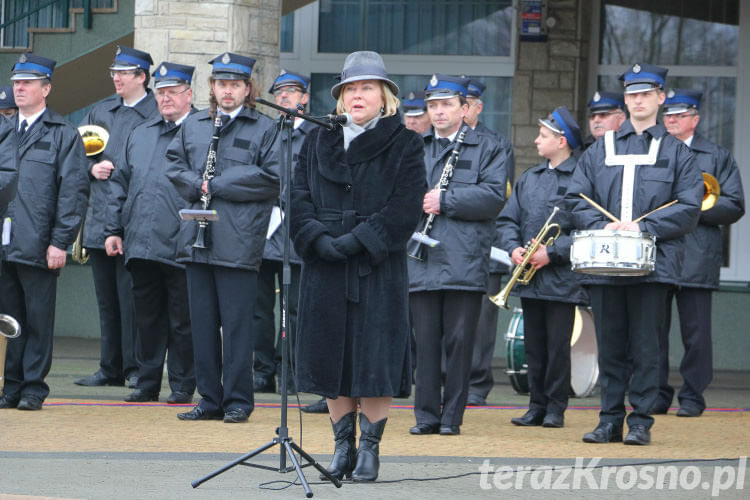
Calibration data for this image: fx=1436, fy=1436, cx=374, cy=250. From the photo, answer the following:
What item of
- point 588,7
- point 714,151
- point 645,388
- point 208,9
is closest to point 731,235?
point 588,7

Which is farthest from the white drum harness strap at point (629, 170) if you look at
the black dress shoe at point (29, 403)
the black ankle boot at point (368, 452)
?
the black dress shoe at point (29, 403)

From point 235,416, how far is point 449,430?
136cm

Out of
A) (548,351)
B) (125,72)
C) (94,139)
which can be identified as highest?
(125,72)

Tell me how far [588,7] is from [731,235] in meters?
2.89

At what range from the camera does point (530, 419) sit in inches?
376

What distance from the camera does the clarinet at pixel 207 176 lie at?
8.98 metres

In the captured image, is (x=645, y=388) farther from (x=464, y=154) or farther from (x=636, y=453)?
(x=464, y=154)

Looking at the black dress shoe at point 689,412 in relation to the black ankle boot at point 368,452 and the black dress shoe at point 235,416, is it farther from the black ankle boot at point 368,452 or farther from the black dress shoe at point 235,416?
the black ankle boot at point 368,452

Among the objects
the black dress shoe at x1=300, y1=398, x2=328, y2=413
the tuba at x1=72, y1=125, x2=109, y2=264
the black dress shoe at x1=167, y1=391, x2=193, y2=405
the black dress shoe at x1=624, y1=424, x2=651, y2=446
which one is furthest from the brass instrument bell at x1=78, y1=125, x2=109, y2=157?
the black dress shoe at x1=624, y1=424, x2=651, y2=446

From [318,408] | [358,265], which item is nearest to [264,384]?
[318,408]

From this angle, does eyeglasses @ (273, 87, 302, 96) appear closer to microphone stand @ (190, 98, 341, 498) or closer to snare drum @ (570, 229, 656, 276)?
snare drum @ (570, 229, 656, 276)

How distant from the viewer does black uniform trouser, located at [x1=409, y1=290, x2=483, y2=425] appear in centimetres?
882

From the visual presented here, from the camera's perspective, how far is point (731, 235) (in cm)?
1545

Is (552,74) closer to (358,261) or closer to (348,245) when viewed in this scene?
(358,261)
